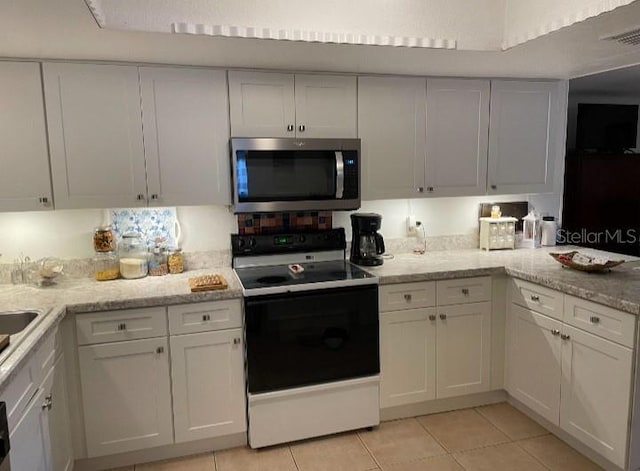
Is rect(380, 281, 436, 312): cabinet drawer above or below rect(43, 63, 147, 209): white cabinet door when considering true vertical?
below

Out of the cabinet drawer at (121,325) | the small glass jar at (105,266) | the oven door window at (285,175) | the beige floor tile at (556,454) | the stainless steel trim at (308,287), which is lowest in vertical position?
the beige floor tile at (556,454)

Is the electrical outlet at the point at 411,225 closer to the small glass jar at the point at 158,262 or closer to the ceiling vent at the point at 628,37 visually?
the ceiling vent at the point at 628,37

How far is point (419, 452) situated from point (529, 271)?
1.20m

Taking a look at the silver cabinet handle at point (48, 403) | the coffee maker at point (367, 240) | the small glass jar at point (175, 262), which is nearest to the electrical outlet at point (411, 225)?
the coffee maker at point (367, 240)

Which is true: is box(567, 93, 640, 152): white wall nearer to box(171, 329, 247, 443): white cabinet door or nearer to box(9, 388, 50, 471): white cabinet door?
box(171, 329, 247, 443): white cabinet door

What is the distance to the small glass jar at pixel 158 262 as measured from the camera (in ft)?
9.07

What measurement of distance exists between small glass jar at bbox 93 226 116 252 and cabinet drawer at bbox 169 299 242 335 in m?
0.68

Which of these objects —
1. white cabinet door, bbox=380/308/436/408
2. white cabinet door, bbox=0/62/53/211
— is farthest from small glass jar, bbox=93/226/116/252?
white cabinet door, bbox=380/308/436/408

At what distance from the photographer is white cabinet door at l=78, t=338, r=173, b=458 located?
231 cm

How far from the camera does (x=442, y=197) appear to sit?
314 cm

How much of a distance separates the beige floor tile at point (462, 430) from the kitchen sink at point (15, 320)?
7.21ft

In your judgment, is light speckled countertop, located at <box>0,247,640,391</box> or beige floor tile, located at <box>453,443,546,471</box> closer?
light speckled countertop, located at <box>0,247,640,391</box>

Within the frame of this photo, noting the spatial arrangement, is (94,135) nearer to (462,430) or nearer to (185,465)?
(185,465)

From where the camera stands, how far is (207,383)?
247 cm
